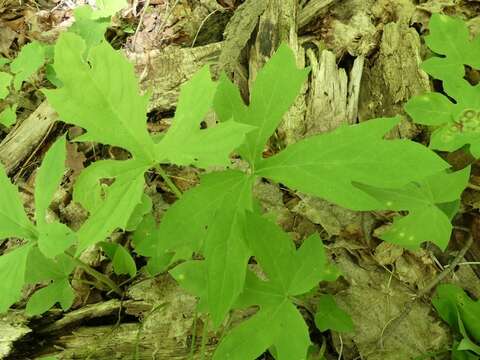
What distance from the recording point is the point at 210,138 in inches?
50.3

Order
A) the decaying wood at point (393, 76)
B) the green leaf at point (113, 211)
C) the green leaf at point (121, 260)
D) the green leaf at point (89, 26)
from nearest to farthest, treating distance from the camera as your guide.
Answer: the green leaf at point (113, 211) → the green leaf at point (121, 260) → the decaying wood at point (393, 76) → the green leaf at point (89, 26)

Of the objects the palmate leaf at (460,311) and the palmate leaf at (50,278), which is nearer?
the palmate leaf at (460,311)

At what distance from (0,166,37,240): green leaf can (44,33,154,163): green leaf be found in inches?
21.8

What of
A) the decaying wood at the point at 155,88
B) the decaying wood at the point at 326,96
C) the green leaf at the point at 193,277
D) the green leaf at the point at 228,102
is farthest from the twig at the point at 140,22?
the green leaf at the point at 193,277

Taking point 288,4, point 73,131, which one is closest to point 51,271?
point 73,131

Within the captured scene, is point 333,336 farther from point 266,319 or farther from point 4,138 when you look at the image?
point 4,138

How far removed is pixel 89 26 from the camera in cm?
287

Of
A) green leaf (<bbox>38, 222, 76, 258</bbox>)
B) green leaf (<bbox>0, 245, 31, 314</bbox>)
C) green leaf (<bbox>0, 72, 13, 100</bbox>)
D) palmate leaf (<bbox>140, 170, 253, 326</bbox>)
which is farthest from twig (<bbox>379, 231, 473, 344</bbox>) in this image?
green leaf (<bbox>0, 72, 13, 100</bbox>)

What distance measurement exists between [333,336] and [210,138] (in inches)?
38.8

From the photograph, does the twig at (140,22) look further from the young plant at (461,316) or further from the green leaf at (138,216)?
the young plant at (461,316)

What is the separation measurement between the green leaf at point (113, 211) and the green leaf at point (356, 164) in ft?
1.37

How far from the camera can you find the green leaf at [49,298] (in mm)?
1790

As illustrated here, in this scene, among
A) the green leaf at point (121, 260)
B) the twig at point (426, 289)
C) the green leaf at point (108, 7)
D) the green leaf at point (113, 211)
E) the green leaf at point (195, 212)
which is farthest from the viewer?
the green leaf at point (108, 7)

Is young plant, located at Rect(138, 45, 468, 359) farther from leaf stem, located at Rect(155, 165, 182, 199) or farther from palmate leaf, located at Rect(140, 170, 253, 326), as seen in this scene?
leaf stem, located at Rect(155, 165, 182, 199)
